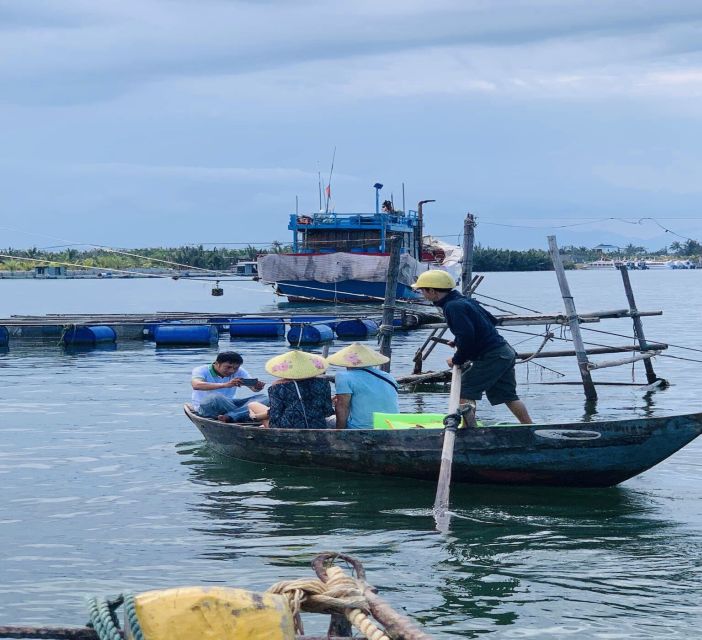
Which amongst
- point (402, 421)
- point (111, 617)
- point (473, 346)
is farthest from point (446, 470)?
point (111, 617)

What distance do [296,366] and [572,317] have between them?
6899 millimetres

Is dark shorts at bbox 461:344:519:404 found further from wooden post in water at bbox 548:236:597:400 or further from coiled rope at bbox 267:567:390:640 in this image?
coiled rope at bbox 267:567:390:640

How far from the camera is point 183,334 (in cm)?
3028

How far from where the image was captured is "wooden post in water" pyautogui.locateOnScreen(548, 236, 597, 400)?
17.3 meters

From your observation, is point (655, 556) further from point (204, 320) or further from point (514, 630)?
point (204, 320)

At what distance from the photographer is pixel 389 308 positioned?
16.7 m

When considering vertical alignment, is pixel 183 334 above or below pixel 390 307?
below

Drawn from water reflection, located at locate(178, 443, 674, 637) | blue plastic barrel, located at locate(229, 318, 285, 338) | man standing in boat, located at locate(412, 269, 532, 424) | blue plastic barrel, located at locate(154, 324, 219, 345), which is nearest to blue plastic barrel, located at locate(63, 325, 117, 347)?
blue plastic barrel, located at locate(154, 324, 219, 345)

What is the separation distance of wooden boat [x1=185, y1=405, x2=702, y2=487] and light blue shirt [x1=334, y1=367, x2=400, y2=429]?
38 centimetres

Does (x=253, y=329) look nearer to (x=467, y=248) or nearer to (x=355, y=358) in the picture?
(x=467, y=248)

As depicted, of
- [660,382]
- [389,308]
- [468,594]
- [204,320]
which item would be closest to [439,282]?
[468,594]

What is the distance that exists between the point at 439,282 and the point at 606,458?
2.30 m

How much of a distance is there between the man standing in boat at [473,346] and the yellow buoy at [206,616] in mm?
6592

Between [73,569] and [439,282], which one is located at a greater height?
[439,282]
